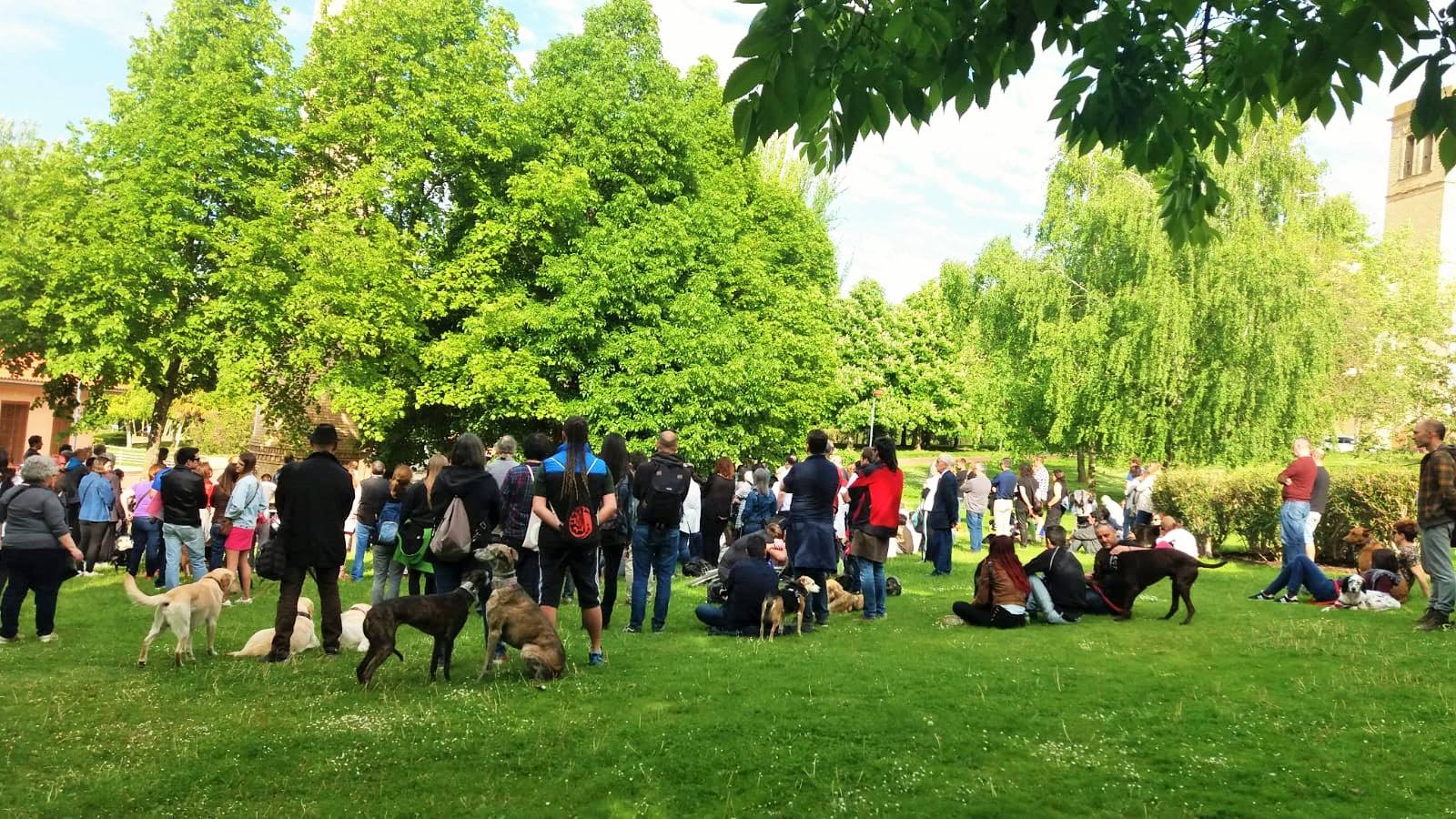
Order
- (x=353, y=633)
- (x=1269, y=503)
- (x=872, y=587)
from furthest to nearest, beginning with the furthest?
(x=1269, y=503)
(x=872, y=587)
(x=353, y=633)

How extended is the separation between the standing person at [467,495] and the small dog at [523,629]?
0.82 metres

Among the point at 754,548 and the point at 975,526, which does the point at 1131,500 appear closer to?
the point at 975,526

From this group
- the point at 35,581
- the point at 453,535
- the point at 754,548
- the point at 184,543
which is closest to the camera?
the point at 453,535

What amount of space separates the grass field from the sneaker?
434mm

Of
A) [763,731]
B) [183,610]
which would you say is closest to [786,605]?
[763,731]

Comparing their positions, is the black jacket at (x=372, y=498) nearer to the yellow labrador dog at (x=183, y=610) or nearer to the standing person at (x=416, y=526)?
the standing person at (x=416, y=526)

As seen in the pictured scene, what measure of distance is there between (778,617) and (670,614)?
213 cm

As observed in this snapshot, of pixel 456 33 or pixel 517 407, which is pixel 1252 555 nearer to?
pixel 517 407

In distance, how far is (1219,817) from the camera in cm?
502

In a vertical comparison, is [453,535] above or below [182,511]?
above

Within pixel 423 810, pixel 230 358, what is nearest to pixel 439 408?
pixel 230 358

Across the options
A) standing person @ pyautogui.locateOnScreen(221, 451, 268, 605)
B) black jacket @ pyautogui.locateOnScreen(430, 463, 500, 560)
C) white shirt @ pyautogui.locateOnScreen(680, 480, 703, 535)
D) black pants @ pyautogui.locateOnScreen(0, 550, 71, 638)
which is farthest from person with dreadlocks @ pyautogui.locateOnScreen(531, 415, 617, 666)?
white shirt @ pyautogui.locateOnScreen(680, 480, 703, 535)

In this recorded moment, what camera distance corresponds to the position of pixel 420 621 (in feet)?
25.6

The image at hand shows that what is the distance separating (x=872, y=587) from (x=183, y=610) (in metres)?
7.04
